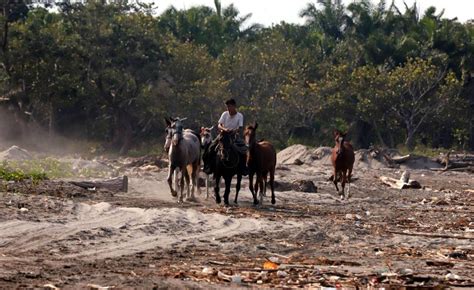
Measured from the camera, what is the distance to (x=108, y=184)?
25.1 metres

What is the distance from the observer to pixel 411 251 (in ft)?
47.3

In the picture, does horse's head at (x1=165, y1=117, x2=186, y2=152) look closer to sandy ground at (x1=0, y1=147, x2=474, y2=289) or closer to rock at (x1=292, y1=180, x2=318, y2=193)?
sandy ground at (x1=0, y1=147, x2=474, y2=289)

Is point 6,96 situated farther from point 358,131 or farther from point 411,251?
point 411,251

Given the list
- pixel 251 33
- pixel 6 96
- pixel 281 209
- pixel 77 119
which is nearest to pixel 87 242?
pixel 281 209

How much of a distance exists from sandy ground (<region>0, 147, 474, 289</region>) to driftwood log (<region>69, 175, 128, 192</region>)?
2.28 ft

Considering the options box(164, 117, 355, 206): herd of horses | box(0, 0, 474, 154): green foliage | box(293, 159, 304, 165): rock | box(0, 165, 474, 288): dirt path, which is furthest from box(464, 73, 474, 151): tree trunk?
box(0, 165, 474, 288): dirt path

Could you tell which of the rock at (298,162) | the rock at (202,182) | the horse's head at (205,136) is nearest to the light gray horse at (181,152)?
the horse's head at (205,136)

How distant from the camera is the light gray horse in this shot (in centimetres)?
2361

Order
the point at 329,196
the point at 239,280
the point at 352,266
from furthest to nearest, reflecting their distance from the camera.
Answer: the point at 329,196 → the point at 352,266 → the point at 239,280

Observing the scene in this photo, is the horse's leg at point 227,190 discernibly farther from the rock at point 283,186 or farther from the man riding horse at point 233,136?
the rock at point 283,186

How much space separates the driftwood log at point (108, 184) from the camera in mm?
24688

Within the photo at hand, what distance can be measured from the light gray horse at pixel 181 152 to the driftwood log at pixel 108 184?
5.25 ft

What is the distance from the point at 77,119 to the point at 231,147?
42843 millimetres

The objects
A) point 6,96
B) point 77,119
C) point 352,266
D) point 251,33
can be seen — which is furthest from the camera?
point 251,33
